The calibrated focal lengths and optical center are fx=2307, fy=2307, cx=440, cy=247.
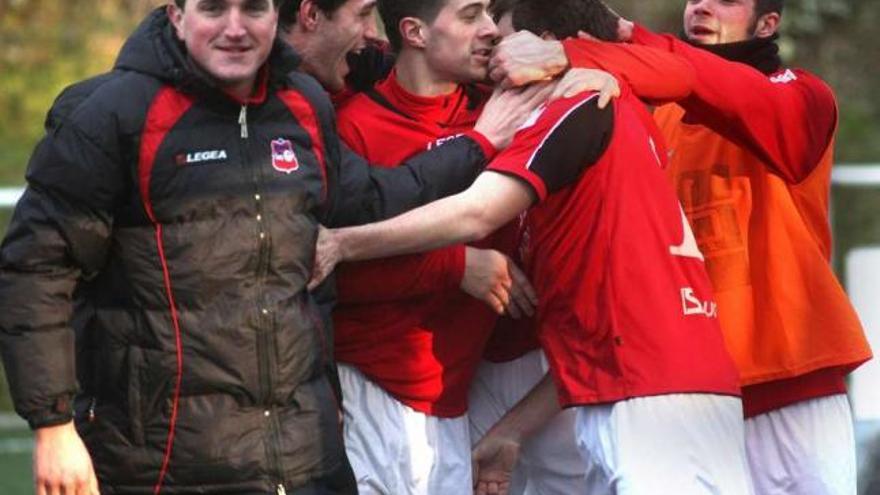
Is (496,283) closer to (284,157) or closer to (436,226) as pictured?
(436,226)

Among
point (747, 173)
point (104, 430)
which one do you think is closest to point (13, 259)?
point (104, 430)

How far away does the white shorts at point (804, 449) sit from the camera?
665 cm

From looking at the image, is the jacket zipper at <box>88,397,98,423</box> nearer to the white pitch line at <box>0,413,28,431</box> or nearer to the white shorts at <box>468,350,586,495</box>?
A: the white shorts at <box>468,350,586,495</box>

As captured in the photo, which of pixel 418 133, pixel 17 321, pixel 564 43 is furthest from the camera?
pixel 418 133

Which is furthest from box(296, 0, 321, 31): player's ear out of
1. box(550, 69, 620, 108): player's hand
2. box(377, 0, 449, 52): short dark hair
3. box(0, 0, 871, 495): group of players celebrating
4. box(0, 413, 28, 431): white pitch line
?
box(0, 413, 28, 431): white pitch line

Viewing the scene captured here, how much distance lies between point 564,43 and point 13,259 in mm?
1548

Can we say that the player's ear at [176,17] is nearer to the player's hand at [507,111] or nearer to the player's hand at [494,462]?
the player's hand at [507,111]

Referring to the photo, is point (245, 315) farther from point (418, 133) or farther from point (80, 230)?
point (418, 133)

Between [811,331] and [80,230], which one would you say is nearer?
[80,230]

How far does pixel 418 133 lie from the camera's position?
6.47m

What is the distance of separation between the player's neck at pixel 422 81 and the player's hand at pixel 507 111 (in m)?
0.31

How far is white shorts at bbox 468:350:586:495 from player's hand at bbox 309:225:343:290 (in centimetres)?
87

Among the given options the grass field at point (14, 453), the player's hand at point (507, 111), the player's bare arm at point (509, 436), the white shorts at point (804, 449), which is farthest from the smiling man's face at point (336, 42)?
the grass field at point (14, 453)

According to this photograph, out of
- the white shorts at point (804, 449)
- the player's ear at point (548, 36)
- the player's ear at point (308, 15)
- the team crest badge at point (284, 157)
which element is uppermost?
the player's ear at point (308, 15)
